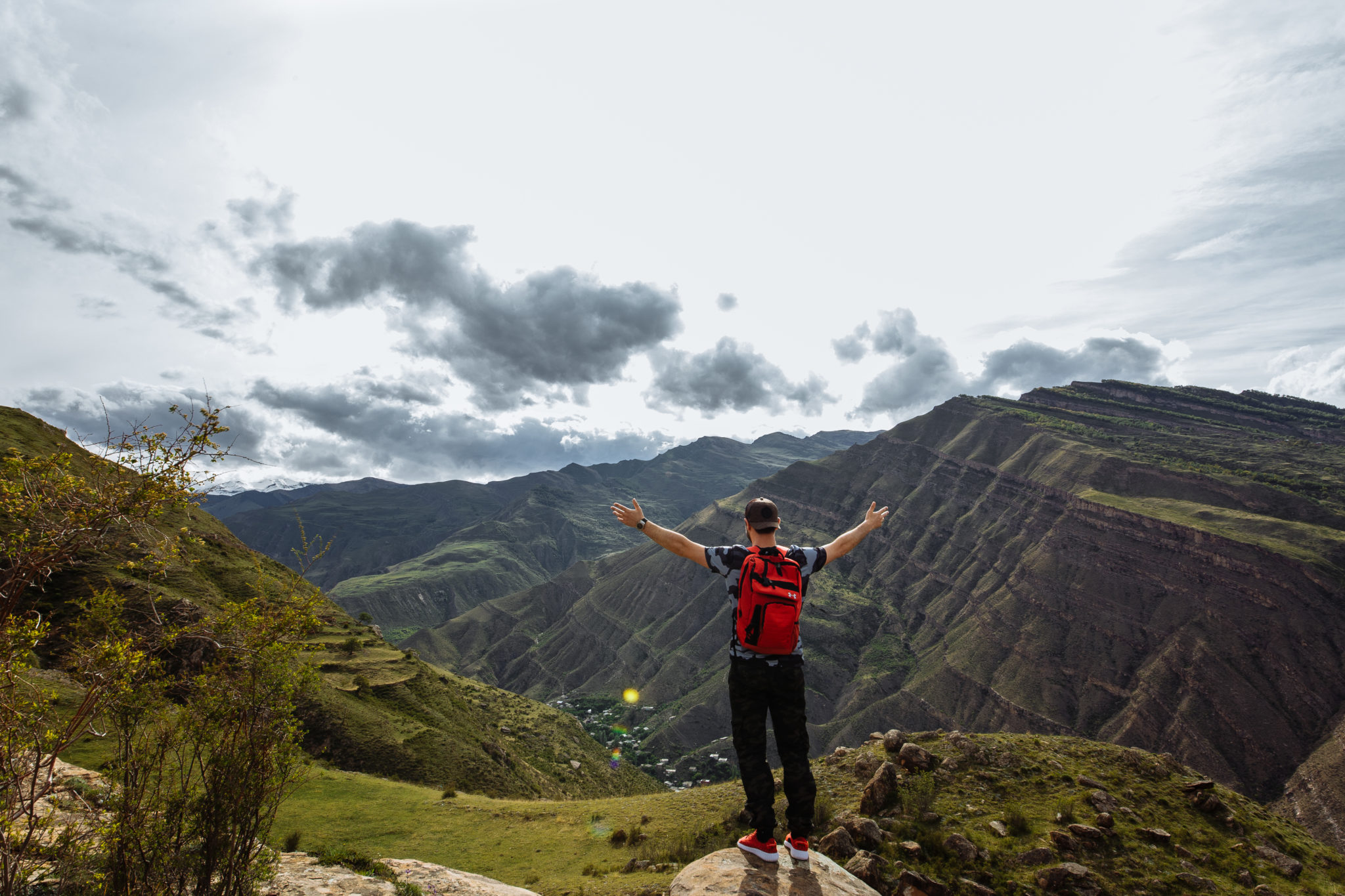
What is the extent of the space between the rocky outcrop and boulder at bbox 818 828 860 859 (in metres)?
6.26

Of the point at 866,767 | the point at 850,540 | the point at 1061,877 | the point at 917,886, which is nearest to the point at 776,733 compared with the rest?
the point at 850,540

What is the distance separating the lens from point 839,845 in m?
12.0

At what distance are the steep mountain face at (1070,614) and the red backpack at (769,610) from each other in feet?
356

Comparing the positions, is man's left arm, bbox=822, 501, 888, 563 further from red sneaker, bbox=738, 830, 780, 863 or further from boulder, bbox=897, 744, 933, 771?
boulder, bbox=897, 744, 933, 771

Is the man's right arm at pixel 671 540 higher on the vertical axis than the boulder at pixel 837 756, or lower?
higher

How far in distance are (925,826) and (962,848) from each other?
1.12 meters

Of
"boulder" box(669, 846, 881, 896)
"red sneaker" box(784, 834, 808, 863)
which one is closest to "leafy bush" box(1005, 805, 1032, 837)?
"boulder" box(669, 846, 881, 896)

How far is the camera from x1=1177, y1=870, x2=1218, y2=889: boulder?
40.2ft

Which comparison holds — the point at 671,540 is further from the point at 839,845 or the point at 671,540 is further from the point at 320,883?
the point at 839,845

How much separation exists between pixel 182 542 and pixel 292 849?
1215 cm

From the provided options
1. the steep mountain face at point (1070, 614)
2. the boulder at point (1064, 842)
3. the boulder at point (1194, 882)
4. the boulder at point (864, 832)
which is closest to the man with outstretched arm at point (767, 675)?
the boulder at point (864, 832)

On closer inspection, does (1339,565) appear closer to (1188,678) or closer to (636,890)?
(1188,678)

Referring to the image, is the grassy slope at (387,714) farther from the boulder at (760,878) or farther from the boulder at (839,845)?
the boulder at (760,878)

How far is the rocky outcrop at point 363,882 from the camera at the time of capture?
8.73m
